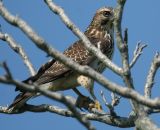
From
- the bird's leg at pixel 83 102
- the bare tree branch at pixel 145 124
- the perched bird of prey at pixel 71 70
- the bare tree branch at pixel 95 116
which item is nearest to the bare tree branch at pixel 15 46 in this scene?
the perched bird of prey at pixel 71 70

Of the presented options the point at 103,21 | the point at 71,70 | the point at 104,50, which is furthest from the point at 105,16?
the point at 71,70

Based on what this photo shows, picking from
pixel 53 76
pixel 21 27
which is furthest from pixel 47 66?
pixel 21 27

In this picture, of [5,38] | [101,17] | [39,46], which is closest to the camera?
[39,46]

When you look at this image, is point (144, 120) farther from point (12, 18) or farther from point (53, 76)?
point (53, 76)

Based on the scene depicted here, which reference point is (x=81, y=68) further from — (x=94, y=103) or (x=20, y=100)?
(x=94, y=103)

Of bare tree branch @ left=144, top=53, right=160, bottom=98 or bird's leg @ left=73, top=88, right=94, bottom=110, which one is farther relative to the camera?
bird's leg @ left=73, top=88, right=94, bottom=110

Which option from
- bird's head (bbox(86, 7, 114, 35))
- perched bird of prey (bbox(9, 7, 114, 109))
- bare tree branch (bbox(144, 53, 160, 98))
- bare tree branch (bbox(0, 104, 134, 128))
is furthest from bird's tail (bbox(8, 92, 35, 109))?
bird's head (bbox(86, 7, 114, 35))

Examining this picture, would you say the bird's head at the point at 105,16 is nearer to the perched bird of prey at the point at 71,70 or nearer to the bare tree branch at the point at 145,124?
the perched bird of prey at the point at 71,70

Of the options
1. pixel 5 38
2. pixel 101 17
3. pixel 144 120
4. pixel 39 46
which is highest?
pixel 101 17

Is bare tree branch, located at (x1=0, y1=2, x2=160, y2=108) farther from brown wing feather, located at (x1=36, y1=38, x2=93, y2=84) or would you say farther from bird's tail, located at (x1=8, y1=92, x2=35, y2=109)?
brown wing feather, located at (x1=36, y1=38, x2=93, y2=84)

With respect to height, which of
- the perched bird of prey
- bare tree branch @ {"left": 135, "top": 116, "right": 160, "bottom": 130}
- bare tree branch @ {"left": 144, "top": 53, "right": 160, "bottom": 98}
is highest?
the perched bird of prey

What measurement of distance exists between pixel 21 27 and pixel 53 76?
485 cm

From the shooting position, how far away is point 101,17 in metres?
10.3

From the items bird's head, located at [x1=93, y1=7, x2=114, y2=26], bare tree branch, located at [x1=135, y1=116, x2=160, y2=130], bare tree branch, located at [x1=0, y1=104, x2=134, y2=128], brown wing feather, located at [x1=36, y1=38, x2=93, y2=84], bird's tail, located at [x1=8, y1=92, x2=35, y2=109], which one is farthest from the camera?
bird's head, located at [x1=93, y1=7, x2=114, y2=26]
